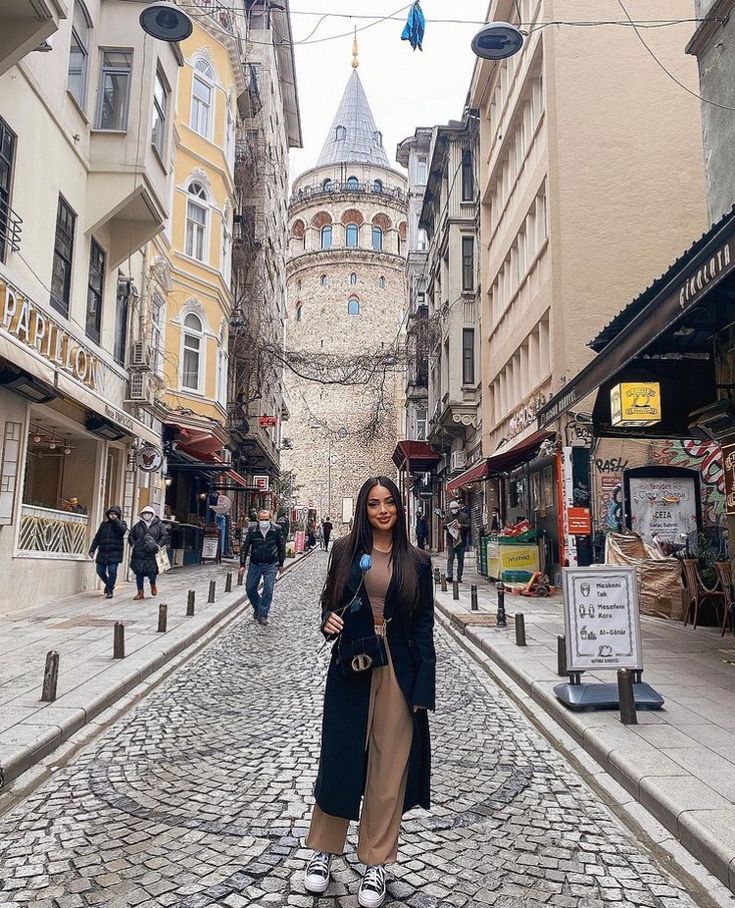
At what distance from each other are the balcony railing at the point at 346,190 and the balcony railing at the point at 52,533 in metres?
52.5

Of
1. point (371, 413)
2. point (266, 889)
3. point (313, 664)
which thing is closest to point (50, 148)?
point (313, 664)

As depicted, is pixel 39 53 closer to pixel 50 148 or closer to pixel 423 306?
pixel 50 148

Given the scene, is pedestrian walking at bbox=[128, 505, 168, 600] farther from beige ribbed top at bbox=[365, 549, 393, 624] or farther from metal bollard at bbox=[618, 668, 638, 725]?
beige ribbed top at bbox=[365, 549, 393, 624]

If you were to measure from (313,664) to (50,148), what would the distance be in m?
10.1

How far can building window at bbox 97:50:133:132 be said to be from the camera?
15.1 metres

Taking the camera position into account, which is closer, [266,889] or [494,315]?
[266,889]

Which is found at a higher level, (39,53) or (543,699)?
(39,53)

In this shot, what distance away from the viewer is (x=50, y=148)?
1298 centimetres

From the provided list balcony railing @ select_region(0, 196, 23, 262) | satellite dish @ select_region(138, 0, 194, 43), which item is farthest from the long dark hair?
satellite dish @ select_region(138, 0, 194, 43)

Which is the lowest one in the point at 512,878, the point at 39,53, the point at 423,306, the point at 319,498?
the point at 512,878

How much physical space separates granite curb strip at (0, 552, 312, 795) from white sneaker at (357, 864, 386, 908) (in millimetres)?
2630

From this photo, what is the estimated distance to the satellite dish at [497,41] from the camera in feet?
35.6

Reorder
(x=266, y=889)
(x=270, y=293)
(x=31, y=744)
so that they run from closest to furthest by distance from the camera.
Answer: (x=266, y=889) < (x=31, y=744) < (x=270, y=293)

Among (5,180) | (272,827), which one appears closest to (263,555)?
(5,180)
